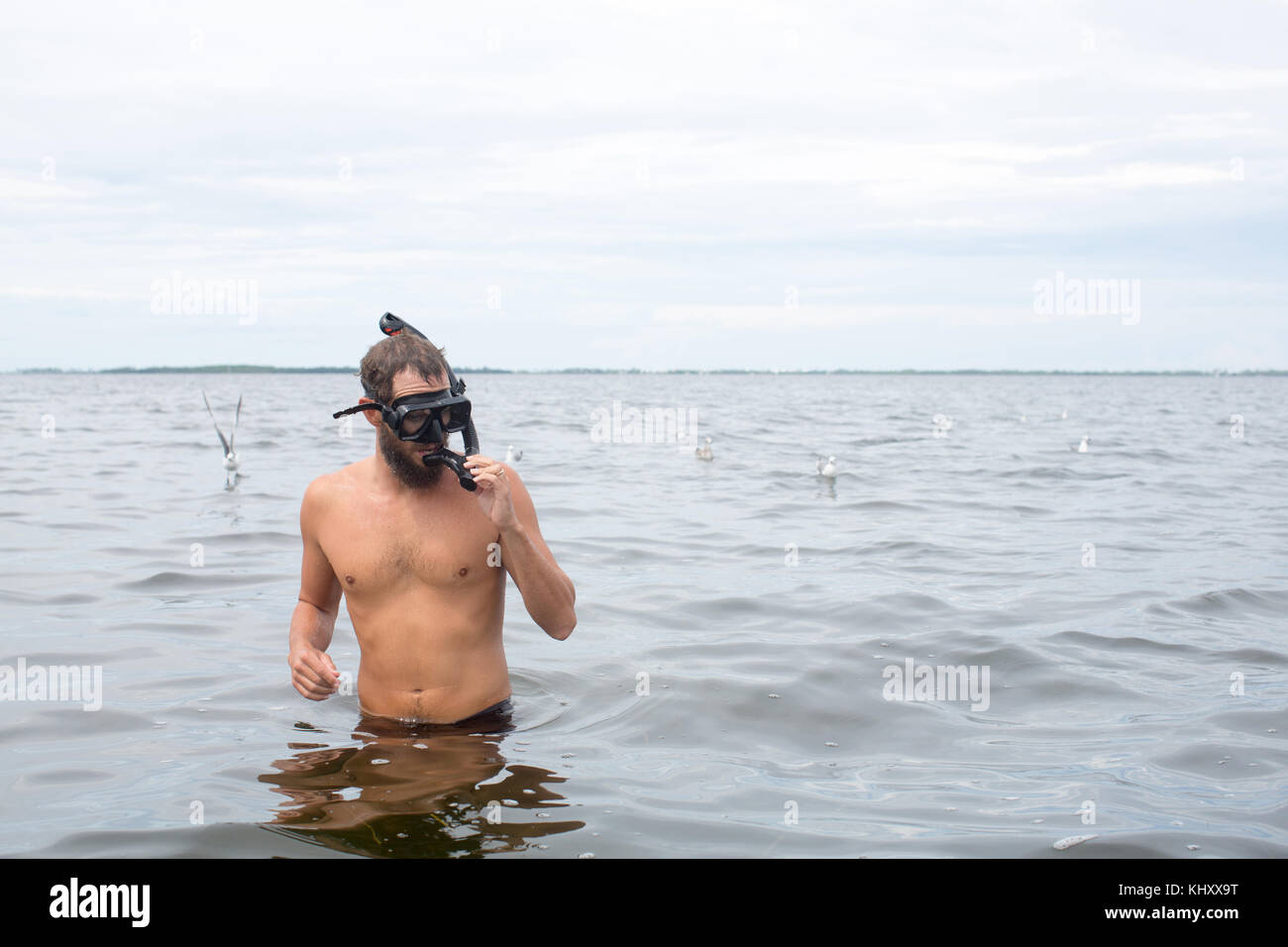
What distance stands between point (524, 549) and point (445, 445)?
1.91ft

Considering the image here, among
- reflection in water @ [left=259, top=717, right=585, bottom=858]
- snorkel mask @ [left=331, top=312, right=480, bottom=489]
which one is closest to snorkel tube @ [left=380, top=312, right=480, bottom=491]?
snorkel mask @ [left=331, top=312, right=480, bottom=489]

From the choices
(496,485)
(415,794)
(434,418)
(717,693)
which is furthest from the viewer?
(717,693)

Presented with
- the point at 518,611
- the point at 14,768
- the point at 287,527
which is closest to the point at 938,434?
the point at 287,527

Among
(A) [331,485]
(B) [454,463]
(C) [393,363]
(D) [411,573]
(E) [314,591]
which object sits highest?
(C) [393,363]

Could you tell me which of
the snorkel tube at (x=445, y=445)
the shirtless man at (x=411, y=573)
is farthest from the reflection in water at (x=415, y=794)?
the snorkel tube at (x=445, y=445)

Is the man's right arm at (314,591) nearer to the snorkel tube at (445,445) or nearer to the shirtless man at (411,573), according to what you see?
the shirtless man at (411,573)

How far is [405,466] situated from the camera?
194 inches

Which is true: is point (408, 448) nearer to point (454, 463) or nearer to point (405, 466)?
point (405, 466)

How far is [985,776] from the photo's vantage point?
5.11 meters

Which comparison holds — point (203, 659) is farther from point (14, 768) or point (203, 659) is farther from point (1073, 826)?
point (1073, 826)

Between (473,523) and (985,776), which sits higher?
(473,523)

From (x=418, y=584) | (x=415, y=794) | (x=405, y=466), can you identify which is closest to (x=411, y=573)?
(x=418, y=584)

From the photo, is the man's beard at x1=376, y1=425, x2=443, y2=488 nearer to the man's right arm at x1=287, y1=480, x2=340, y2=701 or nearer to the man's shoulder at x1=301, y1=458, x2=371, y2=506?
the man's shoulder at x1=301, y1=458, x2=371, y2=506
